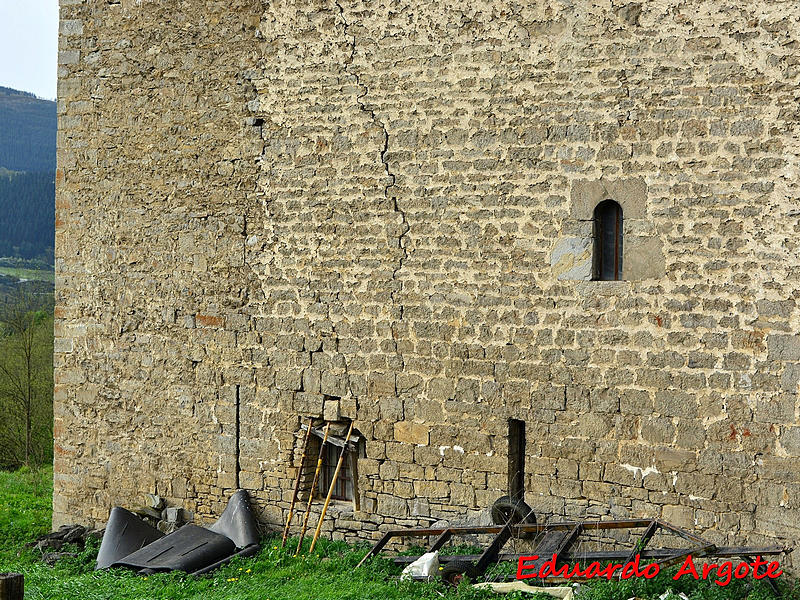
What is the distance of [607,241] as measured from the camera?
280 inches

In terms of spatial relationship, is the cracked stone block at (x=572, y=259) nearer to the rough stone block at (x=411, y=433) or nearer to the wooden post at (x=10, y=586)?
the rough stone block at (x=411, y=433)

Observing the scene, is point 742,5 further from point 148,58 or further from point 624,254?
point 148,58

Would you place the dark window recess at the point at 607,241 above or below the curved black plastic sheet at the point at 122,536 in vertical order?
above

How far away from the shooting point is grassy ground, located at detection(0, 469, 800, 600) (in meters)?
6.23

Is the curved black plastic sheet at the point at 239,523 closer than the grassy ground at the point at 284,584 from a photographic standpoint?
No

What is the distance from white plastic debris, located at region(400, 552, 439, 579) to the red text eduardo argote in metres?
0.65

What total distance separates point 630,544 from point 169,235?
521 cm

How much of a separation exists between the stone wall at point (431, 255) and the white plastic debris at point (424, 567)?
739 millimetres

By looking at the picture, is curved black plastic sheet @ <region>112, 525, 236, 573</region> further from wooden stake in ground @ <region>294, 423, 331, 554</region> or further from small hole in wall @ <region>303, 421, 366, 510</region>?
small hole in wall @ <region>303, 421, 366, 510</region>

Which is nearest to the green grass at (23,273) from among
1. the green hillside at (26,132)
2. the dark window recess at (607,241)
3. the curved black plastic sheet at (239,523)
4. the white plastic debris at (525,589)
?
the green hillside at (26,132)

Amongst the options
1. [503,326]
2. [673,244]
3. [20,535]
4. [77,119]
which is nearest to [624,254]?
[673,244]

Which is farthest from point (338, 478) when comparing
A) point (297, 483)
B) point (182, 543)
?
point (182, 543)

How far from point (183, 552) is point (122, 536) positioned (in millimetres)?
895

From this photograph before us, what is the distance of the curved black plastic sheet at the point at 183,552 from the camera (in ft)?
25.9
